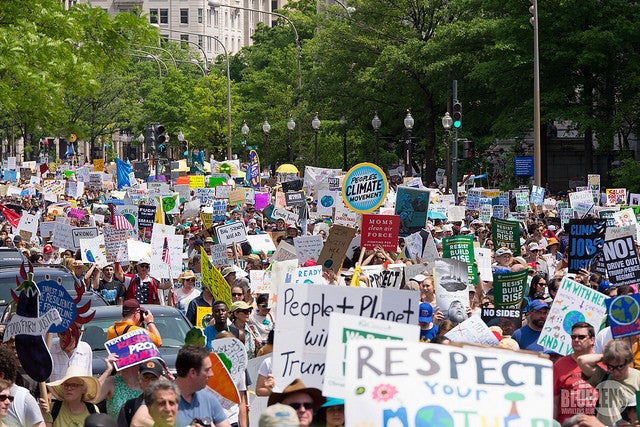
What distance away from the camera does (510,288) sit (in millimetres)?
13734

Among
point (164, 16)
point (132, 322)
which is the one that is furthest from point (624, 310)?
point (164, 16)

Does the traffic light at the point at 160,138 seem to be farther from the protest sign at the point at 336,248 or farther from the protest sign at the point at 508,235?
the protest sign at the point at 336,248

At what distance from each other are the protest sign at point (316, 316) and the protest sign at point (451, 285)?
4431 millimetres

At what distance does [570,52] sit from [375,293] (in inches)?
1500

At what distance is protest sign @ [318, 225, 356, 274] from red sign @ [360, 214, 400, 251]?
0.79 meters

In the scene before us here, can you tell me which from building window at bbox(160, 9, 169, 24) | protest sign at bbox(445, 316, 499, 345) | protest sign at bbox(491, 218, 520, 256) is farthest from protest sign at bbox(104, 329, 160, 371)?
building window at bbox(160, 9, 169, 24)

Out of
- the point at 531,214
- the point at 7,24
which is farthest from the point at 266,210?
the point at 7,24

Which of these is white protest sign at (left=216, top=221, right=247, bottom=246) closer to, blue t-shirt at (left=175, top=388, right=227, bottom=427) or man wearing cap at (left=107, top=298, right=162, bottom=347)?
man wearing cap at (left=107, top=298, right=162, bottom=347)

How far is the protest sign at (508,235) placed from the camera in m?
19.6

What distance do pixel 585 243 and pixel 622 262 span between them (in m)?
2.84

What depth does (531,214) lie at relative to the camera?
28.9m

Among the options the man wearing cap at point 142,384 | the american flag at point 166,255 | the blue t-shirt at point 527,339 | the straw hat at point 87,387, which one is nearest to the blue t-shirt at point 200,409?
the man wearing cap at point 142,384

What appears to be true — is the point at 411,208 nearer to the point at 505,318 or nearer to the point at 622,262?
the point at 622,262

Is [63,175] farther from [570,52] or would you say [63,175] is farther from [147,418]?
[147,418]
